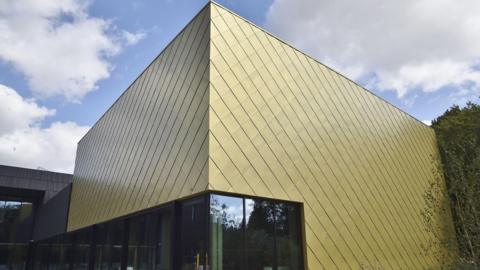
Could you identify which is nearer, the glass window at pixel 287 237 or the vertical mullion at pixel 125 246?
the glass window at pixel 287 237

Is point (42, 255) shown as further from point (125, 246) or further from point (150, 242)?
point (150, 242)

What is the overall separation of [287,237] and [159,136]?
5044 mm

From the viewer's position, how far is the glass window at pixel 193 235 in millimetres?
8648

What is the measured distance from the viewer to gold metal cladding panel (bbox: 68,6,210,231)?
9539mm

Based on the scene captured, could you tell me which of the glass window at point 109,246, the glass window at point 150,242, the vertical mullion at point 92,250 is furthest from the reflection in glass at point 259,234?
the vertical mullion at point 92,250

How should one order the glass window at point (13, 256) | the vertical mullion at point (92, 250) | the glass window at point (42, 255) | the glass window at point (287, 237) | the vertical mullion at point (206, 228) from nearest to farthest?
the vertical mullion at point (206, 228) < the glass window at point (287, 237) < the vertical mullion at point (92, 250) < the glass window at point (42, 255) < the glass window at point (13, 256)

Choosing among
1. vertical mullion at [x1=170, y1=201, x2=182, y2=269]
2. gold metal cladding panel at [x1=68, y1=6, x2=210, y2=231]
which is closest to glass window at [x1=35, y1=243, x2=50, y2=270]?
gold metal cladding panel at [x1=68, y1=6, x2=210, y2=231]

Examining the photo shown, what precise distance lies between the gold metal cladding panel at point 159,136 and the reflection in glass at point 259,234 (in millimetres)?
1686

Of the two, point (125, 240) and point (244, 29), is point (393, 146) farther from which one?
point (125, 240)

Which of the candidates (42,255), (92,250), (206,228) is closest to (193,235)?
(206,228)

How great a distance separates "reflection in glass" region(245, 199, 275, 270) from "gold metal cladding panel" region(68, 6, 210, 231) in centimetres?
169

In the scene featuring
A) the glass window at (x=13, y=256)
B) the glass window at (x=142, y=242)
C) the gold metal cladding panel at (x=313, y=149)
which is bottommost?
the glass window at (x=13, y=256)

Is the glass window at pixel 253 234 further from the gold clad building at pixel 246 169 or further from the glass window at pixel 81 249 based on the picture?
the glass window at pixel 81 249

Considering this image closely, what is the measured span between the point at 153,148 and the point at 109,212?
4.65 metres
